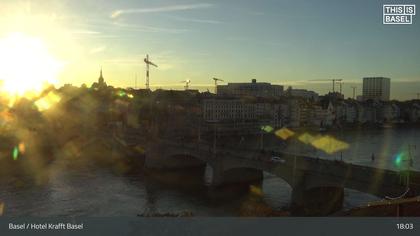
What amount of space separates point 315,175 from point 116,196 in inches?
200

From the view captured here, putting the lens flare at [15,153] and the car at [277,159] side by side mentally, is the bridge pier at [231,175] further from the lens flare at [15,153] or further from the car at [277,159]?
the lens flare at [15,153]

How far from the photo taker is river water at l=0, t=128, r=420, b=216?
1019 centimetres

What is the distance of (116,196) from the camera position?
11.8m

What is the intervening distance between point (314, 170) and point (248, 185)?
3.86 m

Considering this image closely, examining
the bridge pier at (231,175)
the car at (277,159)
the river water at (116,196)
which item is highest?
the car at (277,159)

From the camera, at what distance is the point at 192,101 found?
3803cm

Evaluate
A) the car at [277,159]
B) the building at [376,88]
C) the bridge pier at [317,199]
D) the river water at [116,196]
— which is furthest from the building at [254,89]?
the bridge pier at [317,199]

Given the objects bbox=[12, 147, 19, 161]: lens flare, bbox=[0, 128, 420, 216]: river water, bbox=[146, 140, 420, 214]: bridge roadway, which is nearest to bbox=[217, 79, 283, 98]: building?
bbox=[12, 147, 19, 161]: lens flare

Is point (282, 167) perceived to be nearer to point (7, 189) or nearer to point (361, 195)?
point (361, 195)

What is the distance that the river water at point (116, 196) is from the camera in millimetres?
10188

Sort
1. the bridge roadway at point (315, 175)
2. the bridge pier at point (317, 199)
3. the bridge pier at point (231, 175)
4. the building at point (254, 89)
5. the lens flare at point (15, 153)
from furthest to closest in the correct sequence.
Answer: the building at point (254, 89)
the lens flare at point (15, 153)
the bridge pier at point (231, 175)
the bridge pier at point (317, 199)
the bridge roadway at point (315, 175)

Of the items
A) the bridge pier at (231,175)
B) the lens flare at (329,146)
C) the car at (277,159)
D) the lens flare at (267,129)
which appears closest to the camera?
the car at (277,159)

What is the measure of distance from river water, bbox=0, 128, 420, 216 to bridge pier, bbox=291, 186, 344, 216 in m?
0.28

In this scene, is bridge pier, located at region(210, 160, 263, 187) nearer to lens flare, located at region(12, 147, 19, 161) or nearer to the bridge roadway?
the bridge roadway
